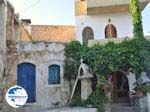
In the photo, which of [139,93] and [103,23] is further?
[103,23]

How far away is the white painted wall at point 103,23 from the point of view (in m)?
31.2

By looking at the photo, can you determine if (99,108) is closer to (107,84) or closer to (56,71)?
(107,84)

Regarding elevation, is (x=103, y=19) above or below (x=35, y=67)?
above

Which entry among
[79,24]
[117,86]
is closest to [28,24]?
[79,24]

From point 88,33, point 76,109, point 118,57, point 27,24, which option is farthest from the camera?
point 27,24

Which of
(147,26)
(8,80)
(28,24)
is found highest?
(28,24)

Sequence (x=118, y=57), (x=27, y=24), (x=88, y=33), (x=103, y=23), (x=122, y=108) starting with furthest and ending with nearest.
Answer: (x=27, y=24) < (x=88, y=33) < (x=103, y=23) < (x=122, y=108) < (x=118, y=57)

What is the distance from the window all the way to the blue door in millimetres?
1123

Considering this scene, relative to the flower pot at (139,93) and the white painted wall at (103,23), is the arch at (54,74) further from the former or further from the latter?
the white painted wall at (103,23)

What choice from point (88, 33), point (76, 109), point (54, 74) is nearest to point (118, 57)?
point (76, 109)

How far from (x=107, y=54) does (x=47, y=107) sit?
4.95 m

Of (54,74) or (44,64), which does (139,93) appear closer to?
(54,74)

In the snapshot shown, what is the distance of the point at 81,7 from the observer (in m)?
32.5

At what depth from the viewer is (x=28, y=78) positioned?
23219mm
